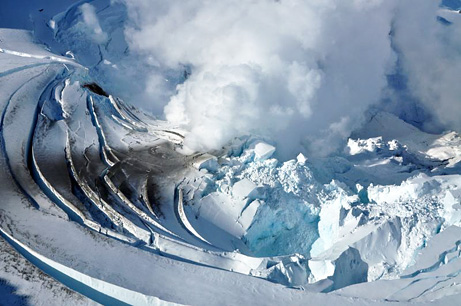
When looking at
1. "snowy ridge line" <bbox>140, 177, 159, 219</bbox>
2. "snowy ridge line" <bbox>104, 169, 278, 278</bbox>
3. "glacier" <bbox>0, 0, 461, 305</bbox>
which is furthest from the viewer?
"snowy ridge line" <bbox>140, 177, 159, 219</bbox>

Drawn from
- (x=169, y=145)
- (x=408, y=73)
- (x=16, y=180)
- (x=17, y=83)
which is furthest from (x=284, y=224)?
(x=408, y=73)

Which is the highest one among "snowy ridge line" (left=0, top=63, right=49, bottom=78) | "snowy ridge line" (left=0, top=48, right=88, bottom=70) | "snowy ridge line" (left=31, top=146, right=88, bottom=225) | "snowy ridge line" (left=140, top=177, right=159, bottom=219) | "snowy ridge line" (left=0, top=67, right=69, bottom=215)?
"snowy ridge line" (left=0, top=48, right=88, bottom=70)

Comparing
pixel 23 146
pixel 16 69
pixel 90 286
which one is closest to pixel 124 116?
pixel 23 146

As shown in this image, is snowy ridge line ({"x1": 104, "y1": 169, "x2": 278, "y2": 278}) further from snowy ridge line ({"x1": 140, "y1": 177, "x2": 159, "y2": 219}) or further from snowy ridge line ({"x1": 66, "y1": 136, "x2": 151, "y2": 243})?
snowy ridge line ({"x1": 140, "y1": 177, "x2": 159, "y2": 219})

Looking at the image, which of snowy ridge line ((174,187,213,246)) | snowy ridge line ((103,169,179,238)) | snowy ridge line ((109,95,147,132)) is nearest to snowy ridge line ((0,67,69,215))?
snowy ridge line ((103,169,179,238))

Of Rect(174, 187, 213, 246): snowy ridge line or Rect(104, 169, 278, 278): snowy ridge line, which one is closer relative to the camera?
Rect(104, 169, 278, 278): snowy ridge line
